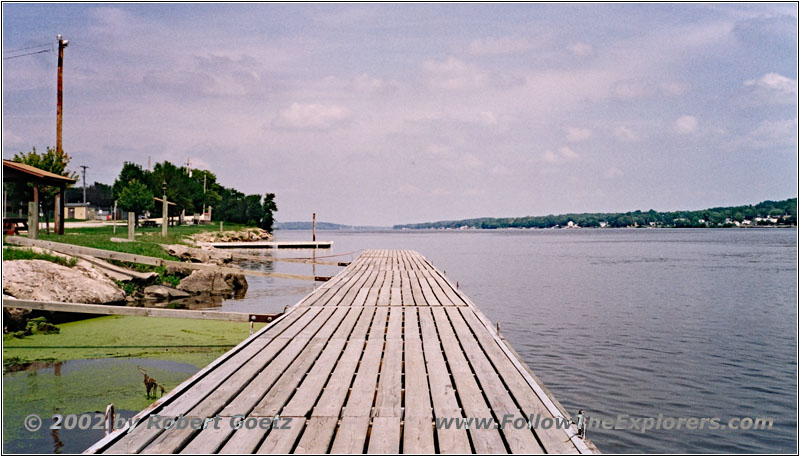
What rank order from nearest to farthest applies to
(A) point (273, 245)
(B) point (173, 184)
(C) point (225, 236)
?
(C) point (225, 236), (A) point (273, 245), (B) point (173, 184)

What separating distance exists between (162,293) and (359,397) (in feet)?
50.5

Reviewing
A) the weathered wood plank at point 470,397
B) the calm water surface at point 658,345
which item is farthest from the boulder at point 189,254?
the weathered wood plank at point 470,397

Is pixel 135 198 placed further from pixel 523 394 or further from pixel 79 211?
pixel 523 394

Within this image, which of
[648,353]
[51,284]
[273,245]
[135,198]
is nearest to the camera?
[648,353]

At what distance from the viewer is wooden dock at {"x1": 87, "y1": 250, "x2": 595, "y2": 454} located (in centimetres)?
432

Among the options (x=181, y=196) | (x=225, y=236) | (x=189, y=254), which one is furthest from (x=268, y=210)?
(x=189, y=254)

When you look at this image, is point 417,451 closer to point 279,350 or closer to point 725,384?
point 279,350

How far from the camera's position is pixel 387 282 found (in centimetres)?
1667

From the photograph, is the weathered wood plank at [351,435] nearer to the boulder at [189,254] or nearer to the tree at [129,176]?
the boulder at [189,254]

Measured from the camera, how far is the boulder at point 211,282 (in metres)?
20.2

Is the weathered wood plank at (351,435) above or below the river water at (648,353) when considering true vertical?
above

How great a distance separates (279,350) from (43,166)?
32.9 meters

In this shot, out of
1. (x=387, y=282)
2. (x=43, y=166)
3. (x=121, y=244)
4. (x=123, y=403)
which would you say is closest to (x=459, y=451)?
(x=123, y=403)

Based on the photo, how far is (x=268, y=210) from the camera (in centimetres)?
9862
